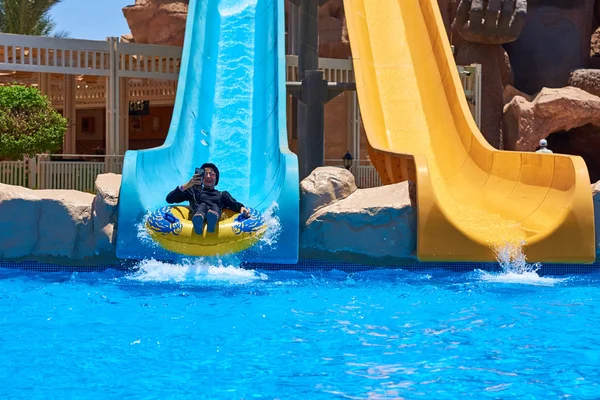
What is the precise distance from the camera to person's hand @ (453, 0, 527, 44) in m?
15.2

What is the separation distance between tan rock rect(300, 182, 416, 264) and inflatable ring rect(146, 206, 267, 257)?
0.59 meters

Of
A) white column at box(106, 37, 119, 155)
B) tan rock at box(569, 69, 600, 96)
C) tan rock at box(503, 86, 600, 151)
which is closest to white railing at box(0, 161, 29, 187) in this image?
white column at box(106, 37, 119, 155)

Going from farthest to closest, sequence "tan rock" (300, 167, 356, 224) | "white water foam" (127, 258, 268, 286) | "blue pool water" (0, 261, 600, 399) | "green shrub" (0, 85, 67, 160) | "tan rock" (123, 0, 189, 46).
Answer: "tan rock" (123, 0, 189, 46) → "green shrub" (0, 85, 67, 160) → "tan rock" (300, 167, 356, 224) → "white water foam" (127, 258, 268, 286) → "blue pool water" (0, 261, 600, 399)

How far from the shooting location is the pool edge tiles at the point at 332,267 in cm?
778

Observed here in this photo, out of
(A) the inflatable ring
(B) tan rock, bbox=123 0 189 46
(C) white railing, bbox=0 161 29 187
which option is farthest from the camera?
(B) tan rock, bbox=123 0 189 46

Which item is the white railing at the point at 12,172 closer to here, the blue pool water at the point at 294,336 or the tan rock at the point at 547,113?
the blue pool water at the point at 294,336

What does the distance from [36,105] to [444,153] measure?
6773 millimetres

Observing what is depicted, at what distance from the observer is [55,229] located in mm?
7809

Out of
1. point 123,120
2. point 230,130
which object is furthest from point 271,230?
point 123,120

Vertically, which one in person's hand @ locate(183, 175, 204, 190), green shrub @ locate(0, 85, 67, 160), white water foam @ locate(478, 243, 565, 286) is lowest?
white water foam @ locate(478, 243, 565, 286)

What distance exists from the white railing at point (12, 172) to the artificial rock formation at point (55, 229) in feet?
18.2

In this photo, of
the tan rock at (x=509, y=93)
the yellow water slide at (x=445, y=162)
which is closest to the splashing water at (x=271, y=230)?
the yellow water slide at (x=445, y=162)

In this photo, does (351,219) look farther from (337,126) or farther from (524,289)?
(337,126)

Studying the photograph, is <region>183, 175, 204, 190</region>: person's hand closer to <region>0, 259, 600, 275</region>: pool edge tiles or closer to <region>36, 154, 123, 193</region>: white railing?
<region>0, 259, 600, 275</region>: pool edge tiles
